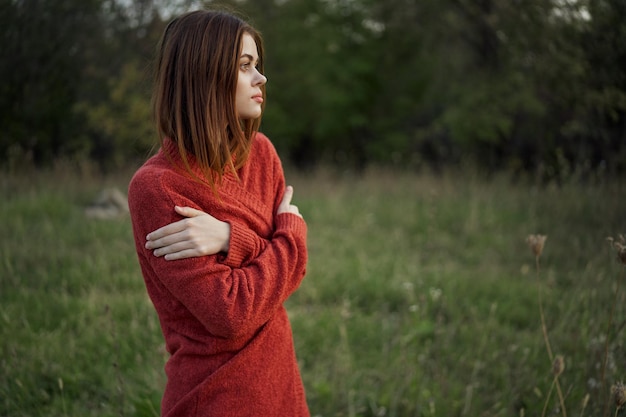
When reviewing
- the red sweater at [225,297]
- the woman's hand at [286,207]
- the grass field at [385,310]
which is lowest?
the grass field at [385,310]

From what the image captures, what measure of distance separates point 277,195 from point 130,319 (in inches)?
82.9

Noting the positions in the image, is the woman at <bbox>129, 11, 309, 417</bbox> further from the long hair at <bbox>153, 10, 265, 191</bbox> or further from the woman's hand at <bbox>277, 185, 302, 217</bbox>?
the woman's hand at <bbox>277, 185, 302, 217</bbox>

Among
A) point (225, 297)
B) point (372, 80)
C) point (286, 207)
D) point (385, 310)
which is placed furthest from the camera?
point (372, 80)

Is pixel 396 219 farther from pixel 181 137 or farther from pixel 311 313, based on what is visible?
pixel 181 137

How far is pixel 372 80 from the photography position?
15922 mm

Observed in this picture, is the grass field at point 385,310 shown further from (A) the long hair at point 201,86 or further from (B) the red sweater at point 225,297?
(A) the long hair at point 201,86

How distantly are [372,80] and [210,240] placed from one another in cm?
1523

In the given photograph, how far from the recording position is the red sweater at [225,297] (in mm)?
1340

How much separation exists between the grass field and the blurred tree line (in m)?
0.89

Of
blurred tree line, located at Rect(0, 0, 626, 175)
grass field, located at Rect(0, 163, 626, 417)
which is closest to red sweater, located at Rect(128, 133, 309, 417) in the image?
blurred tree line, located at Rect(0, 0, 626, 175)

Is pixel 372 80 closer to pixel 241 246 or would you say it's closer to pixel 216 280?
pixel 241 246

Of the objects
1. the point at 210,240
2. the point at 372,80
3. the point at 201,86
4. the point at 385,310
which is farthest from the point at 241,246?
the point at 372,80

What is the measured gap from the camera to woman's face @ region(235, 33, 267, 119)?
1466 mm

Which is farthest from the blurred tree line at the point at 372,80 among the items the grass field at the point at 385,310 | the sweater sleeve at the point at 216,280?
the grass field at the point at 385,310
